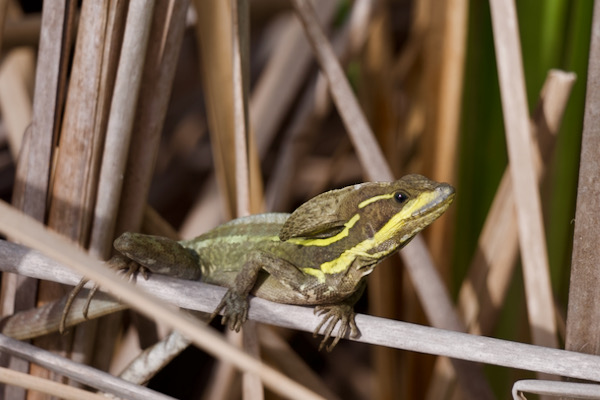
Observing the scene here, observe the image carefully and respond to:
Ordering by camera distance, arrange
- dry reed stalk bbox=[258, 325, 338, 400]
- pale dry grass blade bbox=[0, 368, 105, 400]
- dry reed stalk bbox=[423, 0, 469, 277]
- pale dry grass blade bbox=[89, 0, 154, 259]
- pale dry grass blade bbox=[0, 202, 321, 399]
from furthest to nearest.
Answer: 1. dry reed stalk bbox=[423, 0, 469, 277]
2. dry reed stalk bbox=[258, 325, 338, 400]
3. pale dry grass blade bbox=[89, 0, 154, 259]
4. pale dry grass blade bbox=[0, 368, 105, 400]
5. pale dry grass blade bbox=[0, 202, 321, 399]

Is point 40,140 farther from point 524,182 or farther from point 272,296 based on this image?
point 524,182

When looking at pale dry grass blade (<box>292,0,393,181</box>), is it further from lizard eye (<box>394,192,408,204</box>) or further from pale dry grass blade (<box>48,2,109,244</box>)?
pale dry grass blade (<box>48,2,109,244</box>)

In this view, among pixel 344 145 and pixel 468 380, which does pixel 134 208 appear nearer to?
pixel 468 380

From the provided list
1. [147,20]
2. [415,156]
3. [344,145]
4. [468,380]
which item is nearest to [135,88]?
[147,20]

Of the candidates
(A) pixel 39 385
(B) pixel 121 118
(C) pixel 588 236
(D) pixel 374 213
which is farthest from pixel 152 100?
(C) pixel 588 236

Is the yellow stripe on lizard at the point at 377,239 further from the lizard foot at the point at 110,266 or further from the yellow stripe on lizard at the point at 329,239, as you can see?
Result: the lizard foot at the point at 110,266

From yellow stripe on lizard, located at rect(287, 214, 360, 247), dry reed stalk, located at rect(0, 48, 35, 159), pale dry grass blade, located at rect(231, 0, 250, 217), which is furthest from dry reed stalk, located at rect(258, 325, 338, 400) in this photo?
dry reed stalk, located at rect(0, 48, 35, 159)
